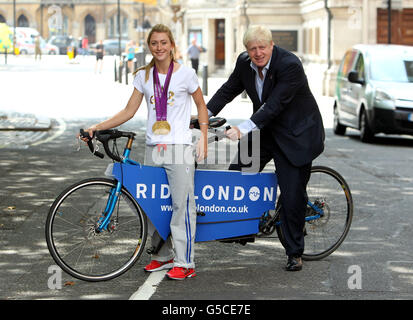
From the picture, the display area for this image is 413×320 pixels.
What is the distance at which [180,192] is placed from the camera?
618 cm

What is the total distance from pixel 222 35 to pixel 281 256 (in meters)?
36.9

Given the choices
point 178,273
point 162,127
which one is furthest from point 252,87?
point 178,273

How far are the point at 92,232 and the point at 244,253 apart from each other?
4.65 feet

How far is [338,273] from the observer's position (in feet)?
21.5

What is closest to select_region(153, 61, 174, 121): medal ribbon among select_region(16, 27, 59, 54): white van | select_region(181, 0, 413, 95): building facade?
select_region(181, 0, 413, 95): building facade

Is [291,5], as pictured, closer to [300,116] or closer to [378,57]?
[378,57]

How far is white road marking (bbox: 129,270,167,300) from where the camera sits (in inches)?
A: 230

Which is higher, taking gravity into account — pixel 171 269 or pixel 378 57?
pixel 378 57

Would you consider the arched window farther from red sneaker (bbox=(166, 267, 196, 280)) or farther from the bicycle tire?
red sneaker (bbox=(166, 267, 196, 280))

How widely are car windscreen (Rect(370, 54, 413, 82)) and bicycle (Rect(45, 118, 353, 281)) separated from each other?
32.3 ft

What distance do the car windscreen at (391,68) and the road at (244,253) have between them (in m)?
2.29

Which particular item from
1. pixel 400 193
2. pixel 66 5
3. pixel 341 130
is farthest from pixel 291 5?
pixel 66 5
